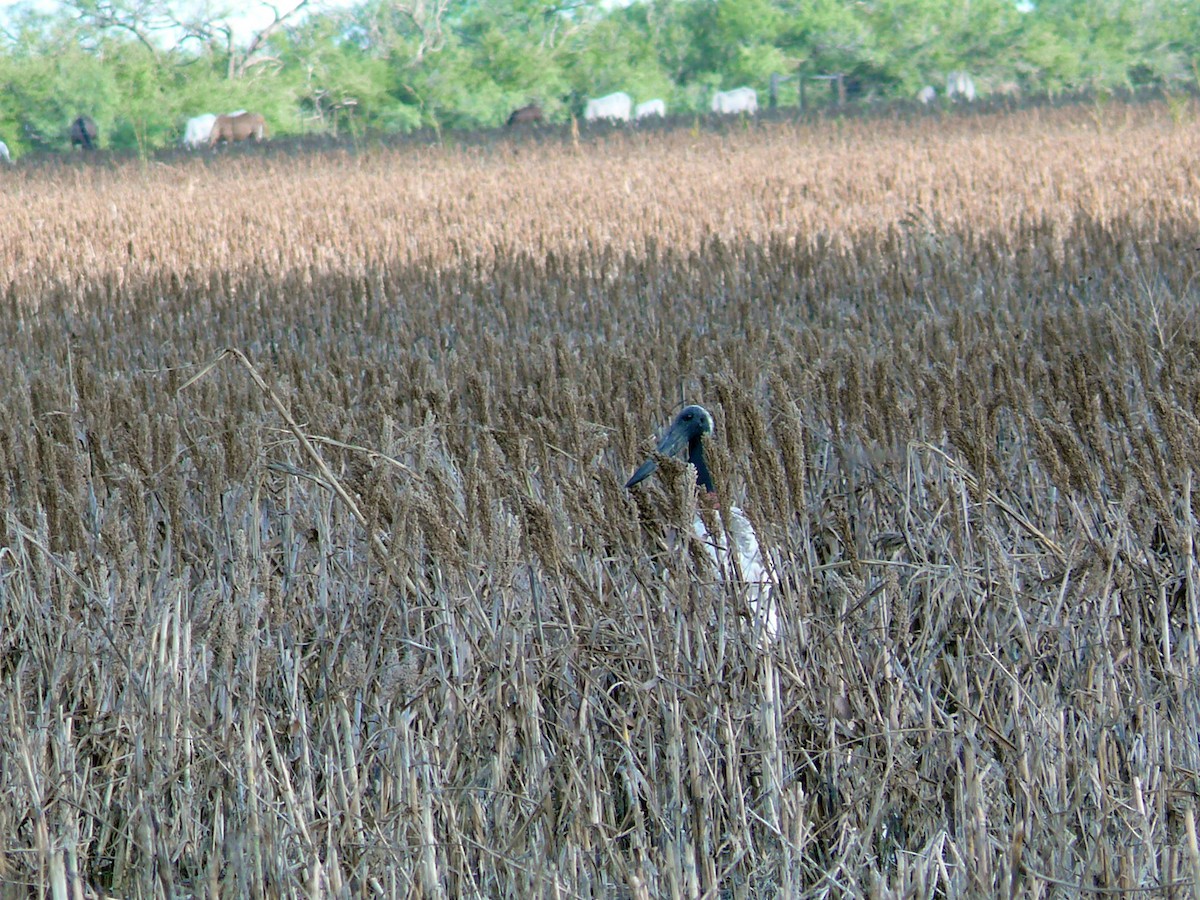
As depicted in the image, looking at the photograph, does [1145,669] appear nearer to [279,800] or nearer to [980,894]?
[980,894]

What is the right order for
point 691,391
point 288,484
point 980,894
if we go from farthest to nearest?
1. point 691,391
2. point 288,484
3. point 980,894

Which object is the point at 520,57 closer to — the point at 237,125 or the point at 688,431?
the point at 237,125

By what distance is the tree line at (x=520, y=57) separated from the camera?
149 ft

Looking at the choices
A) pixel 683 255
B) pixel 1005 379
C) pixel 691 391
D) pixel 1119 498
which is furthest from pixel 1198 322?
pixel 683 255

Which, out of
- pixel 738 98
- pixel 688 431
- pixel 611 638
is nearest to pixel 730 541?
pixel 611 638

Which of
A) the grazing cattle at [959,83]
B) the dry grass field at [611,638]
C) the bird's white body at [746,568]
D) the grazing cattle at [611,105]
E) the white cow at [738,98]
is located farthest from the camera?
the grazing cattle at [959,83]

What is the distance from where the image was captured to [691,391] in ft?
13.9

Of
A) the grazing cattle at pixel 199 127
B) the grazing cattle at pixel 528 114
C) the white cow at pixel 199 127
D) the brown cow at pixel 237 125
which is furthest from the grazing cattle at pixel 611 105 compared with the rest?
the brown cow at pixel 237 125

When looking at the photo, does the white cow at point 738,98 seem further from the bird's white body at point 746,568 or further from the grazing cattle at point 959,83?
the bird's white body at point 746,568

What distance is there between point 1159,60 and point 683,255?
57854 millimetres

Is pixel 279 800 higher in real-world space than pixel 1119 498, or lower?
lower

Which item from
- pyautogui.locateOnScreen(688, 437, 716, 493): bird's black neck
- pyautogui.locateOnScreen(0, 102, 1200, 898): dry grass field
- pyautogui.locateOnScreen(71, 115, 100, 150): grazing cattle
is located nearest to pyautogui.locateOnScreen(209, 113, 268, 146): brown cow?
pyautogui.locateOnScreen(71, 115, 100, 150): grazing cattle

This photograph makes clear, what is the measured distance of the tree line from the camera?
45562mm

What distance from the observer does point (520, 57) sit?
53.6m
